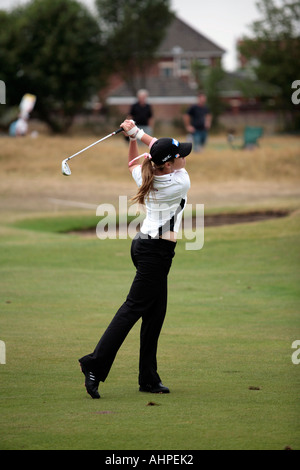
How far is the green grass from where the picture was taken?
5.32 metres

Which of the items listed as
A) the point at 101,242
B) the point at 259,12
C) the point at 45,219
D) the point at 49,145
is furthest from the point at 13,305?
the point at 259,12

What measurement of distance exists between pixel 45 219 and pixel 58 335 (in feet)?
39.0

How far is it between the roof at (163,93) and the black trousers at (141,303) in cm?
7287

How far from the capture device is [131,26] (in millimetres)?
64750

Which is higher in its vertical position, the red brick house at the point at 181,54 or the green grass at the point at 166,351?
the red brick house at the point at 181,54

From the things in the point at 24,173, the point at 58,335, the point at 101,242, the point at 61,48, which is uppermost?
the point at 61,48

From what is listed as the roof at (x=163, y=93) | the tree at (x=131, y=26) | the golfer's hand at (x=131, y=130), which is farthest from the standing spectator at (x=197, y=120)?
the roof at (x=163, y=93)

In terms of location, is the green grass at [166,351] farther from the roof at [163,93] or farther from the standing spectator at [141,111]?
the roof at [163,93]

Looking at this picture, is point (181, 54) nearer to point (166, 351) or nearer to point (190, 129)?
point (190, 129)

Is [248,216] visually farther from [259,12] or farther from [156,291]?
[259,12]

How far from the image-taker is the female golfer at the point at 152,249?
6363mm

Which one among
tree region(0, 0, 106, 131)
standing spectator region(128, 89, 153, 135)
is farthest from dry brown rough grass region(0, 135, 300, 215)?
tree region(0, 0, 106, 131)

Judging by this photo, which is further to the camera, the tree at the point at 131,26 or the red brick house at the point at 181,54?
the red brick house at the point at 181,54

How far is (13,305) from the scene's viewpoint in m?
10.3
